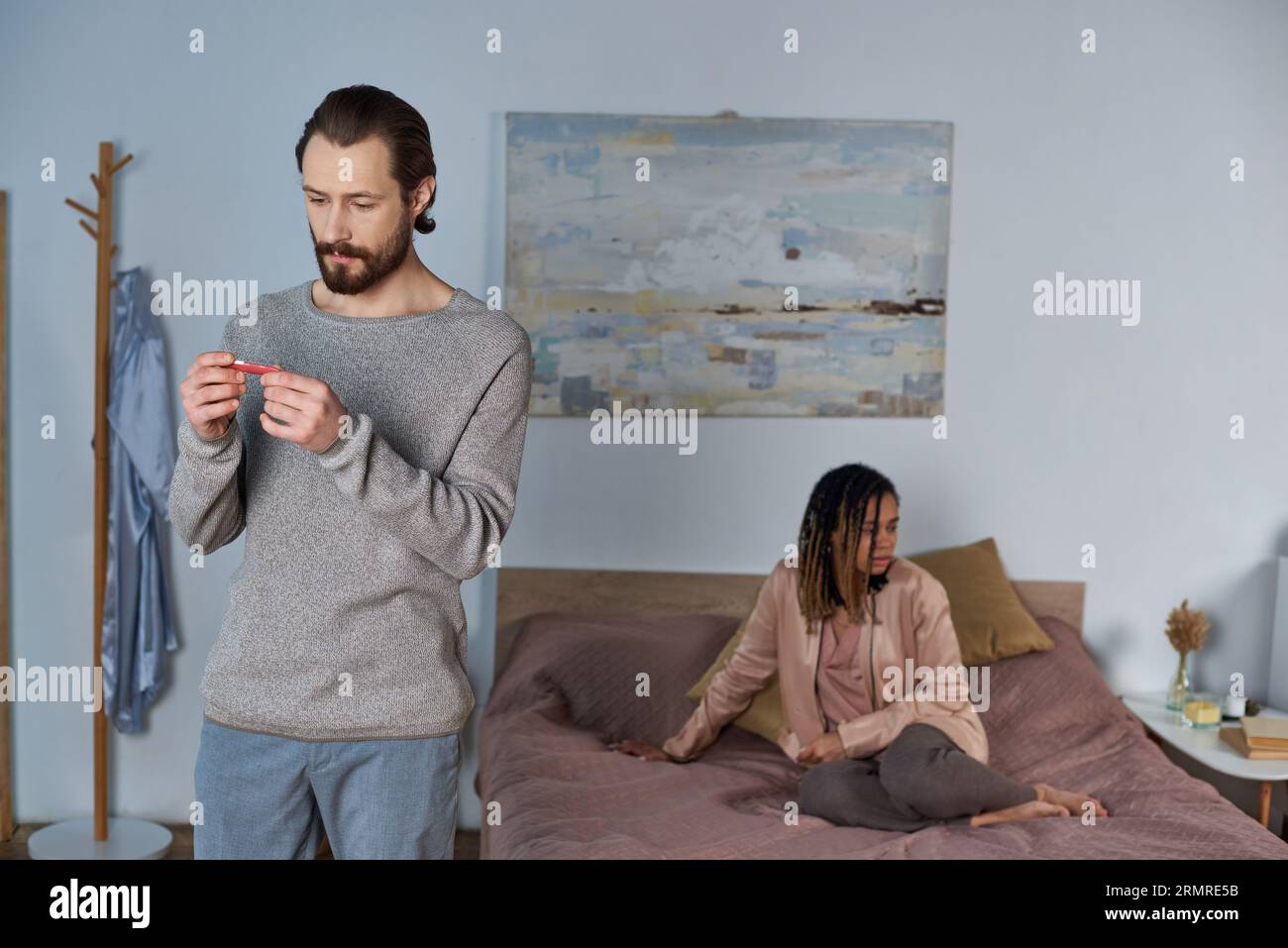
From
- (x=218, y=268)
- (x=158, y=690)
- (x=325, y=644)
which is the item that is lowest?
(x=158, y=690)

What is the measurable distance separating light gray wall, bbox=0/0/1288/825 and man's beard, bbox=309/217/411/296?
1845 mm

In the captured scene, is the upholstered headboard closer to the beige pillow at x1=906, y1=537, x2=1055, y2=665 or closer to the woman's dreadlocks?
the beige pillow at x1=906, y1=537, x2=1055, y2=665

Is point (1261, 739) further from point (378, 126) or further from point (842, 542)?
point (378, 126)

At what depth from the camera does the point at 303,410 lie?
1.23 m

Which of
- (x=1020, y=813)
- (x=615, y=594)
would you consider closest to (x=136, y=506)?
(x=615, y=594)

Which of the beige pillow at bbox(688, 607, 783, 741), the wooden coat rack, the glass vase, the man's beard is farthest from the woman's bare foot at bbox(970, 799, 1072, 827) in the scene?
the wooden coat rack

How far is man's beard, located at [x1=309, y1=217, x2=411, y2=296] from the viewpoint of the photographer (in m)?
1.38

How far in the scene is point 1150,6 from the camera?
10.7ft

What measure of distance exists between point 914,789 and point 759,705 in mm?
666

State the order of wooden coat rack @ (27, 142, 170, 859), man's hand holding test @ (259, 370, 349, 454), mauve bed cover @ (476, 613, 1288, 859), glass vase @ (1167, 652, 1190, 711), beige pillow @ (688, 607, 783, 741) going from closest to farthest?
man's hand holding test @ (259, 370, 349, 454) < mauve bed cover @ (476, 613, 1288, 859) < beige pillow @ (688, 607, 783, 741) < wooden coat rack @ (27, 142, 170, 859) < glass vase @ (1167, 652, 1190, 711)
